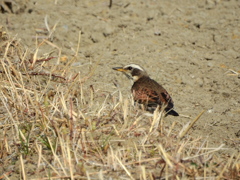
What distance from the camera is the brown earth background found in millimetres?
6273

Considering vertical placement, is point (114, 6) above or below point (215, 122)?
above

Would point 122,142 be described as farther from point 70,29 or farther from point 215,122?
point 70,29

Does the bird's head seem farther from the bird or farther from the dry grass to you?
the dry grass

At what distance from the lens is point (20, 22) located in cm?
770

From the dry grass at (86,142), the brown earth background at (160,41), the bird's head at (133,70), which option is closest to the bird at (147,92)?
the bird's head at (133,70)

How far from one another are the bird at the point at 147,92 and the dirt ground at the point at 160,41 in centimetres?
18

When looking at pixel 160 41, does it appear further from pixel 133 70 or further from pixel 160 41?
pixel 133 70

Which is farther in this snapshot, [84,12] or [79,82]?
[84,12]

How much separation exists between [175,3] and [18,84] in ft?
14.7

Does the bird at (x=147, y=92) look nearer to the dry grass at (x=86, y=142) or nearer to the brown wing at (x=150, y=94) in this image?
the brown wing at (x=150, y=94)

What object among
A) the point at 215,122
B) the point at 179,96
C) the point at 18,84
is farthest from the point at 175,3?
the point at 18,84

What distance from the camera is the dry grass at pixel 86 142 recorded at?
380 centimetres

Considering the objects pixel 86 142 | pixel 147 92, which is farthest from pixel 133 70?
pixel 86 142

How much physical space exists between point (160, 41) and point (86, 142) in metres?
3.74
